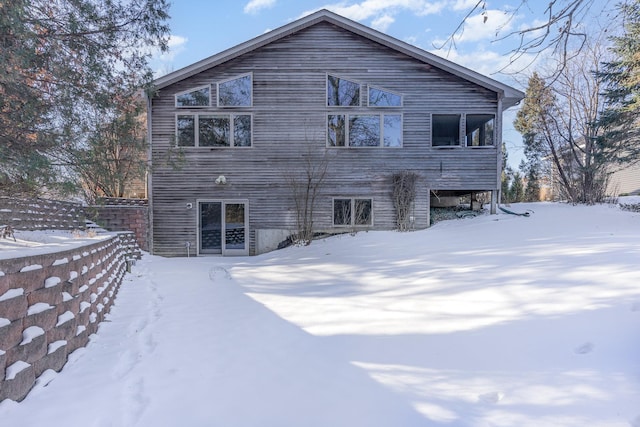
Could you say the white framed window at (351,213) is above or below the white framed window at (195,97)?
below

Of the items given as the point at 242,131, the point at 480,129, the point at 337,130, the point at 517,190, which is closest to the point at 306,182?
the point at 337,130

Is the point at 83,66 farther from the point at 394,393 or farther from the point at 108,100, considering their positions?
the point at 394,393

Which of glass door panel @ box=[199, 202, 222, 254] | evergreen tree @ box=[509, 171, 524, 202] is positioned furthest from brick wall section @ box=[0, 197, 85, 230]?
evergreen tree @ box=[509, 171, 524, 202]

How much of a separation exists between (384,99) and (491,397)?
951 cm

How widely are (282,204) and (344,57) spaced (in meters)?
4.92

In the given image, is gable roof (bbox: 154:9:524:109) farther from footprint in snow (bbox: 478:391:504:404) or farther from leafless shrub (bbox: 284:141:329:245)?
footprint in snow (bbox: 478:391:504:404)

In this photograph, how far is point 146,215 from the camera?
10.1m

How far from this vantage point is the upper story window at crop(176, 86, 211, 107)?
10.2 meters

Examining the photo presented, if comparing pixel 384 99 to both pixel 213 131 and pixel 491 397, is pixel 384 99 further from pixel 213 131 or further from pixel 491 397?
pixel 491 397

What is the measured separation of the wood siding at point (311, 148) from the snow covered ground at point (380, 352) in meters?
4.85

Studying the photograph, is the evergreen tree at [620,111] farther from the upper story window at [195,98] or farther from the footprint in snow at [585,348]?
the upper story window at [195,98]

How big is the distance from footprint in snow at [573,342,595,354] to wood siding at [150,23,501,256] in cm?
777

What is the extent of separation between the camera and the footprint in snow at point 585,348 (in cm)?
261

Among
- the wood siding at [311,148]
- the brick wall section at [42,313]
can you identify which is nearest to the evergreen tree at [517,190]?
the wood siding at [311,148]
